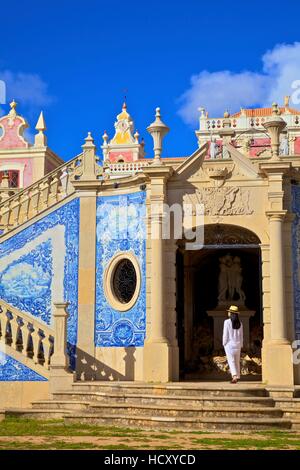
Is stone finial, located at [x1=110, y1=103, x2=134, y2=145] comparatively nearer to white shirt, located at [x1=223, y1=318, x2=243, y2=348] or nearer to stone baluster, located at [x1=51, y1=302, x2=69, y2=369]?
stone baluster, located at [x1=51, y1=302, x2=69, y2=369]

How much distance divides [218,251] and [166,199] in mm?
3696

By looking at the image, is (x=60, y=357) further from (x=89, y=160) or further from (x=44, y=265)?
(x=89, y=160)

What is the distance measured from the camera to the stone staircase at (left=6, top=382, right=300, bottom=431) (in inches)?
505

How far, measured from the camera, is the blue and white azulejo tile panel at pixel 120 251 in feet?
54.3

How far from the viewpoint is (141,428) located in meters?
12.8

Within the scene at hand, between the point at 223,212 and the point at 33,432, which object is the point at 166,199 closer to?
the point at 223,212

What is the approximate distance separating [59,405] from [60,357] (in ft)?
4.15

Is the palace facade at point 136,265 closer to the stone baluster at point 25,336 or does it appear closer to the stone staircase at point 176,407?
the stone baluster at point 25,336

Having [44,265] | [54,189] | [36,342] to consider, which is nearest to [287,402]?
[36,342]

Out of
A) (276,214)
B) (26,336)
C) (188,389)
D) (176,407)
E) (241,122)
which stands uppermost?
(241,122)

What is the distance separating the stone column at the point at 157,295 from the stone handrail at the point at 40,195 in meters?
2.37

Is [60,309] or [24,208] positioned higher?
[24,208]

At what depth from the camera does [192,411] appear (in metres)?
13.2

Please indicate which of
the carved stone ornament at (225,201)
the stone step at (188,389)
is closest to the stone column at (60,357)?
the stone step at (188,389)
